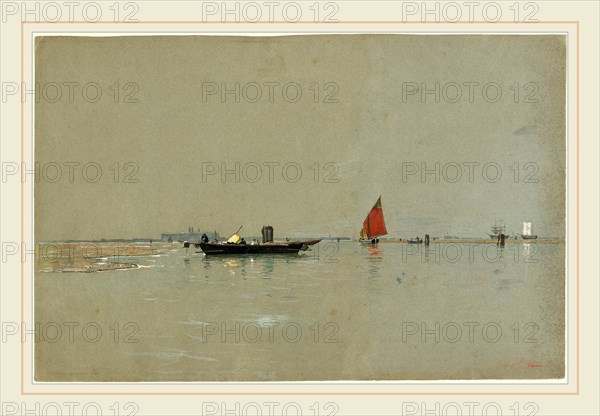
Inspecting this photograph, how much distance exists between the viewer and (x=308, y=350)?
4.27 metres

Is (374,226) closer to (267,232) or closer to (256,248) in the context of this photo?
(267,232)

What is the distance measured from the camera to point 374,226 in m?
5.40

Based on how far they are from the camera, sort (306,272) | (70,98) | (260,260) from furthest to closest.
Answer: (260,260) < (306,272) < (70,98)

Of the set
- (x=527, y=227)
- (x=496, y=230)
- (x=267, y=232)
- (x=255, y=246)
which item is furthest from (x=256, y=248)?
(x=527, y=227)

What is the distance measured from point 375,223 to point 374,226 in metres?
0.09

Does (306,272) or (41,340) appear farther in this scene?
(306,272)

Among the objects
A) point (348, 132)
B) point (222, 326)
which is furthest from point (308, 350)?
point (348, 132)

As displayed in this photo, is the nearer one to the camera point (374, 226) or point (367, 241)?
point (367, 241)

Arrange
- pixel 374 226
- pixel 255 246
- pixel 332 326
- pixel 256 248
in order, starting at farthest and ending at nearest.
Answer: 1. pixel 256 248
2. pixel 255 246
3. pixel 374 226
4. pixel 332 326

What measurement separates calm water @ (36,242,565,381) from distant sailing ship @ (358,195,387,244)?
346mm

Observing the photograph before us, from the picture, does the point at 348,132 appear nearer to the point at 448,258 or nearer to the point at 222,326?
the point at 448,258

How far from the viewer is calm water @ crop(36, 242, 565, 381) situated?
13.9 feet

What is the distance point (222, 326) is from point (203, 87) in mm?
2075

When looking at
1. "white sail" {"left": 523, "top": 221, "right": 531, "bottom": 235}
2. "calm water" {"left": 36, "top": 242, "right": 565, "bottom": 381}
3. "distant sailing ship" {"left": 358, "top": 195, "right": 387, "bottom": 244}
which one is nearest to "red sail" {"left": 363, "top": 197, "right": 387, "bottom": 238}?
"distant sailing ship" {"left": 358, "top": 195, "right": 387, "bottom": 244}
